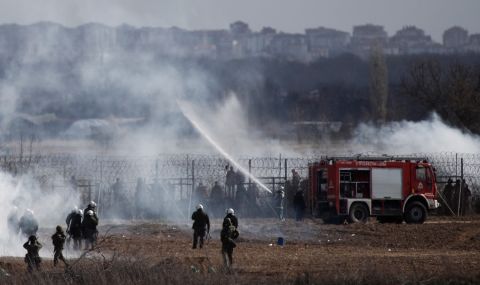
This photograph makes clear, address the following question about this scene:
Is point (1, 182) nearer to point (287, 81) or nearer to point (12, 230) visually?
point (12, 230)

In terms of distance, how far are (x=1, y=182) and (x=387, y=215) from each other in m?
14.6

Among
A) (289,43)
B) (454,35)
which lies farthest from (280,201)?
(454,35)

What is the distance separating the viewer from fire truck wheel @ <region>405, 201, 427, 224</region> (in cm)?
4431

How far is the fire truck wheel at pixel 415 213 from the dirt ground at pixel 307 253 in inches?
32.9

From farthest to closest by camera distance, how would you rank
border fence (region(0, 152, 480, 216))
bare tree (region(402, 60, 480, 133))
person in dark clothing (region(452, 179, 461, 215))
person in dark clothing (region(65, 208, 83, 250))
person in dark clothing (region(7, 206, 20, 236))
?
bare tree (region(402, 60, 480, 133))
person in dark clothing (region(452, 179, 461, 215))
border fence (region(0, 152, 480, 216))
person in dark clothing (region(7, 206, 20, 236))
person in dark clothing (region(65, 208, 83, 250))

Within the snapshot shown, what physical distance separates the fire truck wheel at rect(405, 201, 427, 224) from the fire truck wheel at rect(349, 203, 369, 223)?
1550 millimetres

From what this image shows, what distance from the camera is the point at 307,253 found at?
35.6 metres

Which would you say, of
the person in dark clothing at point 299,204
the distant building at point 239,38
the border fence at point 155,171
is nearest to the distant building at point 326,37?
the distant building at point 239,38

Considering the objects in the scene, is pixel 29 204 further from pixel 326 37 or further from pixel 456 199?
pixel 326 37

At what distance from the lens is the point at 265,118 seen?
7175cm

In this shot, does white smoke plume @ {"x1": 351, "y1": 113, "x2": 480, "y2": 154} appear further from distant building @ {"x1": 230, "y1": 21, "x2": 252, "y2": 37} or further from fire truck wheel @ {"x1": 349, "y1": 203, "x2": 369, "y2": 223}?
distant building @ {"x1": 230, "y1": 21, "x2": 252, "y2": 37}

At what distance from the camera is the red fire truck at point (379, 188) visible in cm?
4450

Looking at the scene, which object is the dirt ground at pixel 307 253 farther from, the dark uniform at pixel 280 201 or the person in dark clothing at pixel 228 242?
the dark uniform at pixel 280 201

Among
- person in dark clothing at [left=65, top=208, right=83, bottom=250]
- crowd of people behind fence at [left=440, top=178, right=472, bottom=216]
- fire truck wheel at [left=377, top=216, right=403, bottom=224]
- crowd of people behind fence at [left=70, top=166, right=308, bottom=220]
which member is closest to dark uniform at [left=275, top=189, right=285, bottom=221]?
crowd of people behind fence at [left=70, top=166, right=308, bottom=220]
